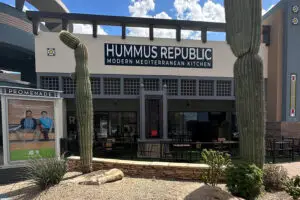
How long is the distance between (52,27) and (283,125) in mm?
20074

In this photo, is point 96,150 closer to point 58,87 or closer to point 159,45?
point 58,87

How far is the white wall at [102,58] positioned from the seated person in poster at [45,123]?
4.65m

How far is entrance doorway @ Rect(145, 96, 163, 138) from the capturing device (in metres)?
9.69

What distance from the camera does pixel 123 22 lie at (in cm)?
1016

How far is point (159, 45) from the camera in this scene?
10.5 metres

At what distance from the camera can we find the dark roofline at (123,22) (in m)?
9.70

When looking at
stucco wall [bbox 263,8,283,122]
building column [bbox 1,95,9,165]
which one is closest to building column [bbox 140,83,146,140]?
building column [bbox 1,95,9,165]

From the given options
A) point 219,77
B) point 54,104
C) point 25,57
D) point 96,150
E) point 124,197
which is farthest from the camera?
point 25,57

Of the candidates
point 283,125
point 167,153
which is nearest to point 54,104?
point 167,153

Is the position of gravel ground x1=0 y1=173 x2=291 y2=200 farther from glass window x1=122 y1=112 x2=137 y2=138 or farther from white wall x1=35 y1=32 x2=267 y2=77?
glass window x1=122 y1=112 x2=137 y2=138

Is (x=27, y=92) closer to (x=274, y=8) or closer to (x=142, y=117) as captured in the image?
(x=142, y=117)

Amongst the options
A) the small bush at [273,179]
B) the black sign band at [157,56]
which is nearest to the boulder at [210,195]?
the small bush at [273,179]

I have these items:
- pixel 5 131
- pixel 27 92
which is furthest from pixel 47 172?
pixel 27 92

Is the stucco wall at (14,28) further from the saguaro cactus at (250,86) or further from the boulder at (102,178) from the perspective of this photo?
the saguaro cactus at (250,86)
